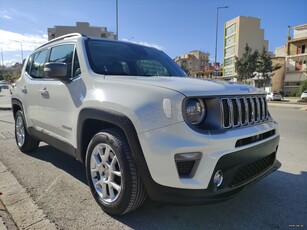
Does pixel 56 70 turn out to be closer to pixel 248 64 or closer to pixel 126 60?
pixel 126 60

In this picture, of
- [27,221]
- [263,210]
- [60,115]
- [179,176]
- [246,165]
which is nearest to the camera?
[179,176]

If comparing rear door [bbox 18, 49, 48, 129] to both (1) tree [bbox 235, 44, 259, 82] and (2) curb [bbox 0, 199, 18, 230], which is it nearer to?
(2) curb [bbox 0, 199, 18, 230]

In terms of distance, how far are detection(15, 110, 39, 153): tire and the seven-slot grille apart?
362 centimetres

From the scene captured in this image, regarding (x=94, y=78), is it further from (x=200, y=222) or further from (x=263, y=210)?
(x=263, y=210)

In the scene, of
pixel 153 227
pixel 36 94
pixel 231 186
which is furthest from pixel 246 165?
pixel 36 94

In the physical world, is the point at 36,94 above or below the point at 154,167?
above

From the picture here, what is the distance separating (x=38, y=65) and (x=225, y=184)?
3550 mm

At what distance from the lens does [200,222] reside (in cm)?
258

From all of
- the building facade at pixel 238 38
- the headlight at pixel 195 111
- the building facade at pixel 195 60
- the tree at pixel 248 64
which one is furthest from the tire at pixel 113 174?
the building facade at pixel 195 60

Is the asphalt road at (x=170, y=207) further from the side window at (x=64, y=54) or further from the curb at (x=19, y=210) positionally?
the side window at (x=64, y=54)

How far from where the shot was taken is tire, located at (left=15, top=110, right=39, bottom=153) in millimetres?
4804

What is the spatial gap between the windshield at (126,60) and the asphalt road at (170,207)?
1.49 metres

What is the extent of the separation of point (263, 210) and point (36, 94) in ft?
11.2

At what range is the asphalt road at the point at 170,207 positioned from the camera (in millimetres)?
2561
